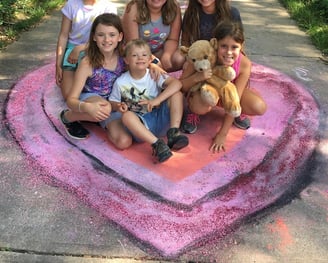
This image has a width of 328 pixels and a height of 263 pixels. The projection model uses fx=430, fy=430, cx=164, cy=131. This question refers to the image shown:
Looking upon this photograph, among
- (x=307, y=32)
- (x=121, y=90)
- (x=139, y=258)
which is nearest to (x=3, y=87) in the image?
(x=121, y=90)

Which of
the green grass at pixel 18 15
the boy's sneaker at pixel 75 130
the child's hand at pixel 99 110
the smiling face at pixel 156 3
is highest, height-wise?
the smiling face at pixel 156 3

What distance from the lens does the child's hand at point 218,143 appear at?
9.16 ft

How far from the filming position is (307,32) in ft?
16.3

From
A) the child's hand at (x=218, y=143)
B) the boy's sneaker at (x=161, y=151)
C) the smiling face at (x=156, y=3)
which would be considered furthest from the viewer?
the smiling face at (x=156, y=3)

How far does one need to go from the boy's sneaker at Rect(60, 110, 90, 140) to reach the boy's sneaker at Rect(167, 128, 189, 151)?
1.96 feet

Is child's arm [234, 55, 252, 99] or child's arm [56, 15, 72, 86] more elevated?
child's arm [234, 55, 252, 99]

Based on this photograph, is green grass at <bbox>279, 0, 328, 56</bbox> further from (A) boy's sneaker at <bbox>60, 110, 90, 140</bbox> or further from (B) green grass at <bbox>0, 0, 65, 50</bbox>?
(B) green grass at <bbox>0, 0, 65, 50</bbox>

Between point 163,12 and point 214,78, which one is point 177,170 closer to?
point 214,78

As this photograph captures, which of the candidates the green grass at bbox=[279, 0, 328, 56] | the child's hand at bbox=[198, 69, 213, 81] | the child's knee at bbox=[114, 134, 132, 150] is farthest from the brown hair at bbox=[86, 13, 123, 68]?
the green grass at bbox=[279, 0, 328, 56]

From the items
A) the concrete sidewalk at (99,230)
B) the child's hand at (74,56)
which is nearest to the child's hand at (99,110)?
the concrete sidewalk at (99,230)

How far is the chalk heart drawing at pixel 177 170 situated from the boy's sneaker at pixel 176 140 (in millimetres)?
76

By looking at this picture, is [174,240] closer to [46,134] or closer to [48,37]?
[46,134]

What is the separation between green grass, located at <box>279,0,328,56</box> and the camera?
464 cm

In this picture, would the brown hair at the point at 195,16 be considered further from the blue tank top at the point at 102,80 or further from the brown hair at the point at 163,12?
the blue tank top at the point at 102,80
